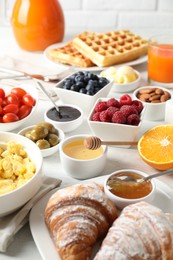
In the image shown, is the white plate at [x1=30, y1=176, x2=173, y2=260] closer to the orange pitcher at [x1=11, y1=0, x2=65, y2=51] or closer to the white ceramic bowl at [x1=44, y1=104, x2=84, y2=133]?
the white ceramic bowl at [x1=44, y1=104, x2=84, y2=133]

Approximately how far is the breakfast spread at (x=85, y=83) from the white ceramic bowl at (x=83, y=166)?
13.5 inches

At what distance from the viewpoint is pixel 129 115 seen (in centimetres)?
138

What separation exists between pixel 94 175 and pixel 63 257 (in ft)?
1.19

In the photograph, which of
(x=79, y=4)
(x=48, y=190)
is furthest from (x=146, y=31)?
(x=48, y=190)

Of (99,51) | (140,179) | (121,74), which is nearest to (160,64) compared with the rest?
(121,74)

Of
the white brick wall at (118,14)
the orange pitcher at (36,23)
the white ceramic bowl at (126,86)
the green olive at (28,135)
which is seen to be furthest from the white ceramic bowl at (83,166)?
the white brick wall at (118,14)

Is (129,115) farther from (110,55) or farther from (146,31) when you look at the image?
(146,31)

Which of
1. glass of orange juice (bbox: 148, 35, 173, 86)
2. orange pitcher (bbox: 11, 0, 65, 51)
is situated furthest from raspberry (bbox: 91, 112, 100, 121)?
orange pitcher (bbox: 11, 0, 65, 51)

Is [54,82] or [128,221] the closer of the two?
[128,221]

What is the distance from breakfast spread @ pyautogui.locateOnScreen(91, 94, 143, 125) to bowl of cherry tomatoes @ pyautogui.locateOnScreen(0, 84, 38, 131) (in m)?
0.23

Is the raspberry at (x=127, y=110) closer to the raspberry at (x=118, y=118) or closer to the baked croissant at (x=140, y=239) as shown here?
the raspberry at (x=118, y=118)

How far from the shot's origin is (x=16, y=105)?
1.53m

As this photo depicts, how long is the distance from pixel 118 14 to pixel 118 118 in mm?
1330

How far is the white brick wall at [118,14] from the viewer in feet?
8.27
